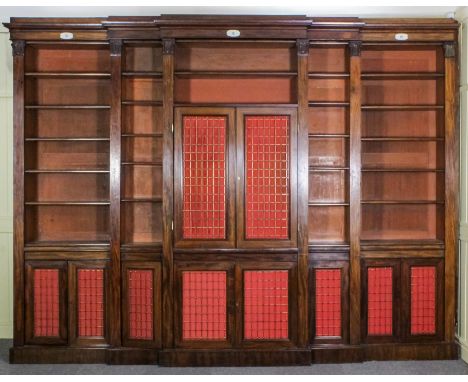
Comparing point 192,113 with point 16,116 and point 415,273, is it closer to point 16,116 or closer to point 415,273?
point 16,116

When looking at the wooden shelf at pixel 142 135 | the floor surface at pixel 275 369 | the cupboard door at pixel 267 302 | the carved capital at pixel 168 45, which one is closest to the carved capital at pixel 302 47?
the carved capital at pixel 168 45

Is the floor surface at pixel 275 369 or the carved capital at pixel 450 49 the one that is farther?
the carved capital at pixel 450 49

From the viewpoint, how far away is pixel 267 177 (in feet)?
13.0

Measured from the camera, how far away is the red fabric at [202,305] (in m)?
3.94

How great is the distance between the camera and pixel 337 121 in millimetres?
4254

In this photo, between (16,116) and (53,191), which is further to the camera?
(53,191)

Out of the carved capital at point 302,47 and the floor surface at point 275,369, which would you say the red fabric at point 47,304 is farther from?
the carved capital at point 302,47

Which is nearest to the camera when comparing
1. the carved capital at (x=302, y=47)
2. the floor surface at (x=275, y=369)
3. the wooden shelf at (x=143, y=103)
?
the floor surface at (x=275, y=369)

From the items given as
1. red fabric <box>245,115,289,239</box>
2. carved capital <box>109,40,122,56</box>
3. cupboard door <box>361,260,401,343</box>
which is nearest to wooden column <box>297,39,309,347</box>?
red fabric <box>245,115,289,239</box>

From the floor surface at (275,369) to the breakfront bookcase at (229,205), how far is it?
8 centimetres

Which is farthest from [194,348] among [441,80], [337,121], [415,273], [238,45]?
[441,80]

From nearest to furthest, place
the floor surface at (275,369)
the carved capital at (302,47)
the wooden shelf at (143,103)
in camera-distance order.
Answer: the floor surface at (275,369), the carved capital at (302,47), the wooden shelf at (143,103)

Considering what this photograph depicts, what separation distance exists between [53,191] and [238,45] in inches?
78.1

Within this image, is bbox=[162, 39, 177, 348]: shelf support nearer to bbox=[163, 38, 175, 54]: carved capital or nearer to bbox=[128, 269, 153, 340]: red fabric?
bbox=[163, 38, 175, 54]: carved capital
